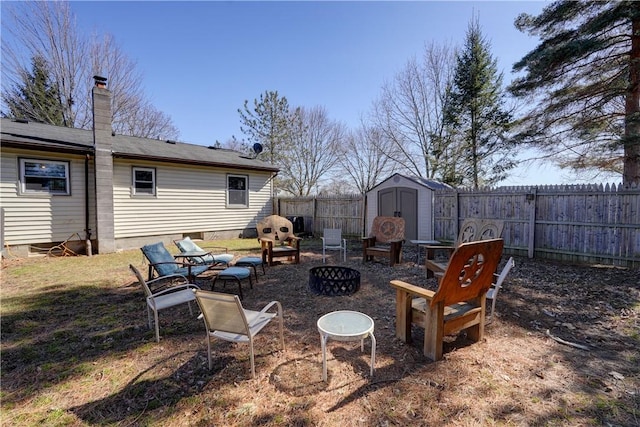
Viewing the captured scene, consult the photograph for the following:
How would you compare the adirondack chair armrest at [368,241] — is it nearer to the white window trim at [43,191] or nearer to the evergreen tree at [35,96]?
the white window trim at [43,191]

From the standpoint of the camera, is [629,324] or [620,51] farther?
[620,51]

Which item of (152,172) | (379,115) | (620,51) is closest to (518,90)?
(620,51)

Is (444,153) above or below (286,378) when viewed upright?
above

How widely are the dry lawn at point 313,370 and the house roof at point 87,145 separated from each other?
200 inches

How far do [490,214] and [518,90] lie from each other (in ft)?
13.4

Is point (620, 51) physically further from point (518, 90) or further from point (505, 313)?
point (505, 313)

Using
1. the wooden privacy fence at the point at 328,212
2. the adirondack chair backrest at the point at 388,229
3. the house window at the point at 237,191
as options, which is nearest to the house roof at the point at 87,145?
the house window at the point at 237,191

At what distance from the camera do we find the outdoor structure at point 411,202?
9.22 m

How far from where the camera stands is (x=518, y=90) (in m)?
8.93

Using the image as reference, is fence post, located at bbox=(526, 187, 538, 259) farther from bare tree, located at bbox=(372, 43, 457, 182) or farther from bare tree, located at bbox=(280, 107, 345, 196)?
bare tree, located at bbox=(280, 107, 345, 196)

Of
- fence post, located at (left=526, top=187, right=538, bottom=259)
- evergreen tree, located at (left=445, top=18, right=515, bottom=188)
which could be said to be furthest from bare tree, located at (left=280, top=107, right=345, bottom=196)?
fence post, located at (left=526, top=187, right=538, bottom=259)

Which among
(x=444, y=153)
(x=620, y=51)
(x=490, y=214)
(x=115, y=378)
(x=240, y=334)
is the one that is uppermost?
(x=620, y=51)

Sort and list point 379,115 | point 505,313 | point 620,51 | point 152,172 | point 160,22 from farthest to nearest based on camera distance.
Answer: point 379,115
point 152,172
point 160,22
point 620,51
point 505,313

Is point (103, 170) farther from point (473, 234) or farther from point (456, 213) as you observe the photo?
point (456, 213)
